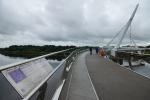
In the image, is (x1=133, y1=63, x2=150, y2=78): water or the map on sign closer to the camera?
the map on sign

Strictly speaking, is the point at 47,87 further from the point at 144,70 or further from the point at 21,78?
the point at 144,70

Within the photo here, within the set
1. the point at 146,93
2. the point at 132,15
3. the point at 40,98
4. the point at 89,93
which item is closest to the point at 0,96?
the point at 40,98

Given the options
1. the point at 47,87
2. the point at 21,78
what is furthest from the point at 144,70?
the point at 21,78

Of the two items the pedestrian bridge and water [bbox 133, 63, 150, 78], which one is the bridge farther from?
water [bbox 133, 63, 150, 78]

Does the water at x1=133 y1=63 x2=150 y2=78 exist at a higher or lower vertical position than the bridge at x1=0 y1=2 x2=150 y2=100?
lower

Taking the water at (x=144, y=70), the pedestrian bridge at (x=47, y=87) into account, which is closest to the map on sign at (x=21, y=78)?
the pedestrian bridge at (x=47, y=87)

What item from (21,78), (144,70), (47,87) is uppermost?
(21,78)

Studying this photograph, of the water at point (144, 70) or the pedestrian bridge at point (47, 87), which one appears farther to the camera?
the water at point (144, 70)

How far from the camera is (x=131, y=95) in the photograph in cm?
748

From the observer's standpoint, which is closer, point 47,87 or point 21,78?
point 21,78

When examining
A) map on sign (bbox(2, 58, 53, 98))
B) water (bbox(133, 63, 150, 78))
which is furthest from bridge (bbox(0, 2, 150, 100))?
water (bbox(133, 63, 150, 78))

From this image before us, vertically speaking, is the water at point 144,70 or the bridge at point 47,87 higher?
the bridge at point 47,87

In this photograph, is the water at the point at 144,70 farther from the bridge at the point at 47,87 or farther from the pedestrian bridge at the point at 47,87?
the pedestrian bridge at the point at 47,87

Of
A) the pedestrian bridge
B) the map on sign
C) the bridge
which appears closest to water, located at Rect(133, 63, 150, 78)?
the bridge
